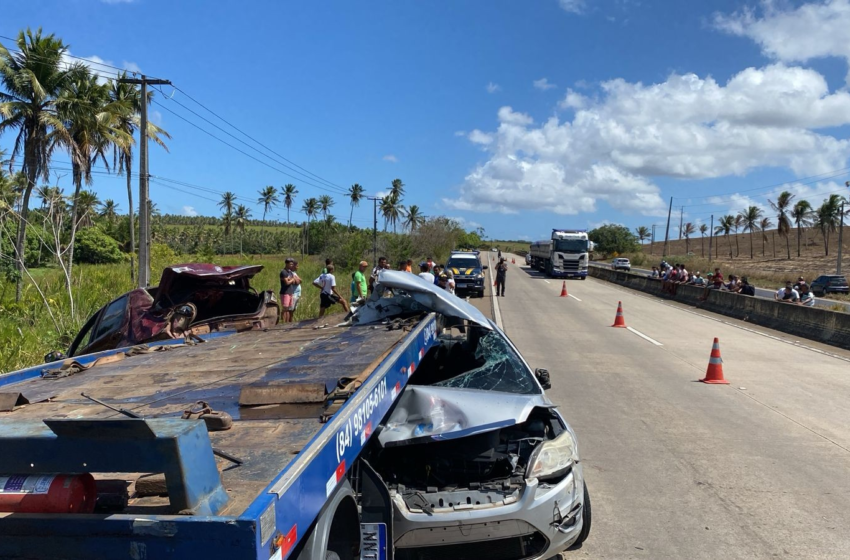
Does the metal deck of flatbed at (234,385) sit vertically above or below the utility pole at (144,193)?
below

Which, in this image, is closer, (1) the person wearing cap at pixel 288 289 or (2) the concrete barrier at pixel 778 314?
(1) the person wearing cap at pixel 288 289

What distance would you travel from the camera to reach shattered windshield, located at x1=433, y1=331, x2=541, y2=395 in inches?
190

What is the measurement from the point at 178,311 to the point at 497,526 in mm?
6098

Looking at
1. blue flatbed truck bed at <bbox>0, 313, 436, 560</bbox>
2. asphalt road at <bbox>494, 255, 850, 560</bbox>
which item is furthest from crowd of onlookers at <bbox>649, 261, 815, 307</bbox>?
blue flatbed truck bed at <bbox>0, 313, 436, 560</bbox>

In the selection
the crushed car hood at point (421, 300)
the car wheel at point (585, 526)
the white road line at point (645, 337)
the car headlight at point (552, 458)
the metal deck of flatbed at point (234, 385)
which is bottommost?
the white road line at point (645, 337)

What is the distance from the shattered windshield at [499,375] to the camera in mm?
4836

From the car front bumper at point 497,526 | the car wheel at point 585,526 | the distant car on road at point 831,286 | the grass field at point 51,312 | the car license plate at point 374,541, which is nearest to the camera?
the car license plate at point 374,541

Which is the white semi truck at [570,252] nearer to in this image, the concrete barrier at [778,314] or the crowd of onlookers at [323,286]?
the concrete barrier at [778,314]

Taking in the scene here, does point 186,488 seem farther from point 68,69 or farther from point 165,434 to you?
point 68,69

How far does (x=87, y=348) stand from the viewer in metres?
8.05

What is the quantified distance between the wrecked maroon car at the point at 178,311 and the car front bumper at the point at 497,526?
5.10 meters

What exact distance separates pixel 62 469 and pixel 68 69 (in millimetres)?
24993

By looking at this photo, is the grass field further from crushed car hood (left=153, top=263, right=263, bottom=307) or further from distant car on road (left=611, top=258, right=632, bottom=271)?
distant car on road (left=611, top=258, right=632, bottom=271)

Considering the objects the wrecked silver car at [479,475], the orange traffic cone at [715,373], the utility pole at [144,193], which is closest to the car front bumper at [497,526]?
the wrecked silver car at [479,475]
